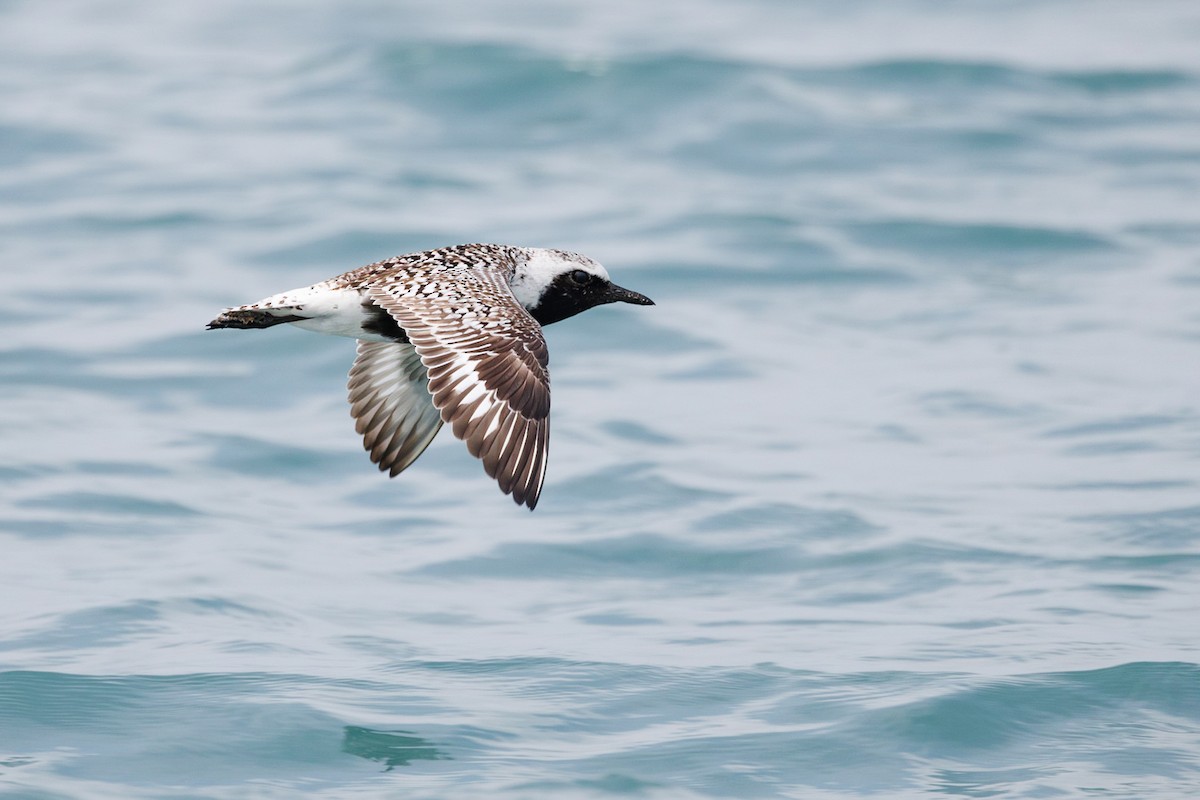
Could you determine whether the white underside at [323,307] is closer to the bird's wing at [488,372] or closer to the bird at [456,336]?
the bird at [456,336]

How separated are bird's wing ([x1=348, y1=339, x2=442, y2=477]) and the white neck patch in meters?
0.57

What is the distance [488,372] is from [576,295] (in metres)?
1.40

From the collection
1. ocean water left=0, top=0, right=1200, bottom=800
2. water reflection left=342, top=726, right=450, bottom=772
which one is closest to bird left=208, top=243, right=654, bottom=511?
water reflection left=342, top=726, right=450, bottom=772

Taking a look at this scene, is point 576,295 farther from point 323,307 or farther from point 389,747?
point 389,747

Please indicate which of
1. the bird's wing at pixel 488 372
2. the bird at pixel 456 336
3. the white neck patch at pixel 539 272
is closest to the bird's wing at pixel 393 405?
the bird at pixel 456 336

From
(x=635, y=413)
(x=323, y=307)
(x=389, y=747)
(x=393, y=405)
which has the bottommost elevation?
(x=389, y=747)

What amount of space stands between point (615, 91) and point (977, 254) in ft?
14.3

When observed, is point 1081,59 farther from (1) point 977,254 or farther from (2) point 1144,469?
(2) point 1144,469

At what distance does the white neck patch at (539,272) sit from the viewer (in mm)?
8539

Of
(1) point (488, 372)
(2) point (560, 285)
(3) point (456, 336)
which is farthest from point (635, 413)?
(1) point (488, 372)

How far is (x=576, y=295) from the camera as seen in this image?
28.3 feet

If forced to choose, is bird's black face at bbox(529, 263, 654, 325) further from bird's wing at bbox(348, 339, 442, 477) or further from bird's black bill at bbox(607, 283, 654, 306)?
bird's wing at bbox(348, 339, 442, 477)

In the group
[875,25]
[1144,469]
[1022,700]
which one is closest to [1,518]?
[1022,700]

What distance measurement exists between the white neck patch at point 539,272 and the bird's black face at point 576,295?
0.02 meters
